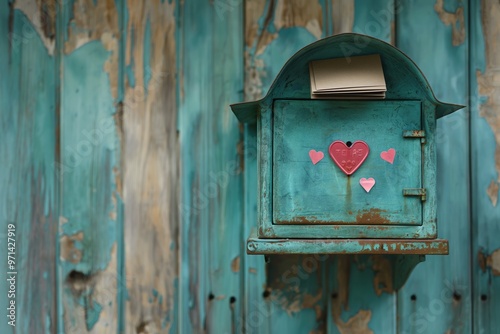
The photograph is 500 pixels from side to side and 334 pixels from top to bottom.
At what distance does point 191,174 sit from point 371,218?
0.49 meters

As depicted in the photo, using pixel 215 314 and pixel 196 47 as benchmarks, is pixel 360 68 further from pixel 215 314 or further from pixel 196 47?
pixel 215 314

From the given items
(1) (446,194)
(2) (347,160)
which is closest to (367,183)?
(2) (347,160)

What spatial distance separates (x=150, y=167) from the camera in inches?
57.8

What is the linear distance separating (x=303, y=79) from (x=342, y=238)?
1.11 feet

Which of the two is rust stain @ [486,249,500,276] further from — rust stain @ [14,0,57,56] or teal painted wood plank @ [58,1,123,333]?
rust stain @ [14,0,57,56]

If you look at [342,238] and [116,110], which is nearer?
[342,238]

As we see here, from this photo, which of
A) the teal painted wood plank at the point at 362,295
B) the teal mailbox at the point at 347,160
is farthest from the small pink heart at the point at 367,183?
the teal painted wood plank at the point at 362,295

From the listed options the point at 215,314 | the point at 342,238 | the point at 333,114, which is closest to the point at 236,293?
the point at 215,314

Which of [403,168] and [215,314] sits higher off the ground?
[403,168]

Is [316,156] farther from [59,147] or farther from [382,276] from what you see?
[59,147]

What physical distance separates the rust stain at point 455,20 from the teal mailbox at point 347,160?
0.36 meters

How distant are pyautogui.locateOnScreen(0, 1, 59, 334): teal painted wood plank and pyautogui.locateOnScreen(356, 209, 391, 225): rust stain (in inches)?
30.1

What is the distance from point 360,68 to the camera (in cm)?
119

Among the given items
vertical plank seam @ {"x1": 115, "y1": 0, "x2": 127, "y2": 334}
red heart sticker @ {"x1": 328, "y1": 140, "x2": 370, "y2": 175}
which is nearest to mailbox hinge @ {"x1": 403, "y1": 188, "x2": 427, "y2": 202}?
red heart sticker @ {"x1": 328, "y1": 140, "x2": 370, "y2": 175}
